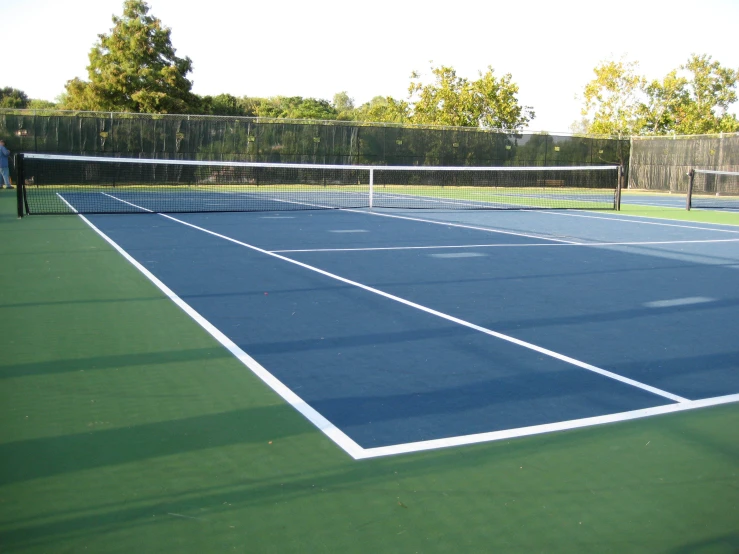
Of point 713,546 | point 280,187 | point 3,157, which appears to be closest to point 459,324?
→ point 713,546

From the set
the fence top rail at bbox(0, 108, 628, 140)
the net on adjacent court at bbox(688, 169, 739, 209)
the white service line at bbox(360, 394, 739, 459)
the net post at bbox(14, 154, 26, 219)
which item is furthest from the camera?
the net on adjacent court at bbox(688, 169, 739, 209)

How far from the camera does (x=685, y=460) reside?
135 inches

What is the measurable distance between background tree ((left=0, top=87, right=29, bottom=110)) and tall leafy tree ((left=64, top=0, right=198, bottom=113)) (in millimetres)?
35476

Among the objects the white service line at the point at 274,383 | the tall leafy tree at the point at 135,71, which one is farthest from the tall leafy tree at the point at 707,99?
the white service line at the point at 274,383

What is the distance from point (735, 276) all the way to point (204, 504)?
783cm

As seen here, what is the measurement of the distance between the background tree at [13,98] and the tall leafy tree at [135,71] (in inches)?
1397

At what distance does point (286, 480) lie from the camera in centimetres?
313

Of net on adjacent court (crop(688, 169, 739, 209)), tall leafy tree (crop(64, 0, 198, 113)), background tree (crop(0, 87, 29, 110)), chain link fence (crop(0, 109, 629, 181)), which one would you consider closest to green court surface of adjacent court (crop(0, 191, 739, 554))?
chain link fence (crop(0, 109, 629, 181))

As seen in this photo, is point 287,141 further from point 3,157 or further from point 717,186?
point 717,186

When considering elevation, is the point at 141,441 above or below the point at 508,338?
below

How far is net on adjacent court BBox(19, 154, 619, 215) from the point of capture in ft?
67.3

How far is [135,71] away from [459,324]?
133 feet

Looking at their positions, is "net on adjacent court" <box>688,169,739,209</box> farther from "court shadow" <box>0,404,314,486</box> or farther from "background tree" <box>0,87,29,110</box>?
"background tree" <box>0,87,29,110</box>

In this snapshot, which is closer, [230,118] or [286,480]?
[286,480]
